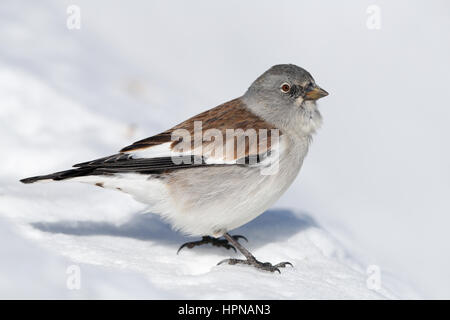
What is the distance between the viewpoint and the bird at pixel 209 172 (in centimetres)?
484

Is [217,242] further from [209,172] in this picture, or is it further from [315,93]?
[315,93]

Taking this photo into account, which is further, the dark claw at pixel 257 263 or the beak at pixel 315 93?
the beak at pixel 315 93

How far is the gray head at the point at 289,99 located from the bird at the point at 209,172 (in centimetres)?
11

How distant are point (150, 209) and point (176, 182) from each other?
0.33 meters

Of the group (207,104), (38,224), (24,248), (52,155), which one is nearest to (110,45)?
(207,104)

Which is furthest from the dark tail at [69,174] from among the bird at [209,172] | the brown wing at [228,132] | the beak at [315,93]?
the beak at [315,93]

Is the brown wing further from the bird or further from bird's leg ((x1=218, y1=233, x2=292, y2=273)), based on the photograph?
bird's leg ((x1=218, y1=233, x2=292, y2=273))

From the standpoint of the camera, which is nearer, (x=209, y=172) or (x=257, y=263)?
(x=209, y=172)

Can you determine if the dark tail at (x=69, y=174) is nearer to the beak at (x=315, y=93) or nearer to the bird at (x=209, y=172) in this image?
the bird at (x=209, y=172)

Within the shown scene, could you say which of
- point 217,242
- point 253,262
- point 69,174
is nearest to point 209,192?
point 253,262

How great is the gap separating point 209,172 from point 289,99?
0.99 meters

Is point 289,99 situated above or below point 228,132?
above

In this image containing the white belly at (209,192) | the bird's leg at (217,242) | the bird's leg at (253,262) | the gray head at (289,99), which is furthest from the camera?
the bird's leg at (217,242)

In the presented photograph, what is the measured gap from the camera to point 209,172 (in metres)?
4.86
